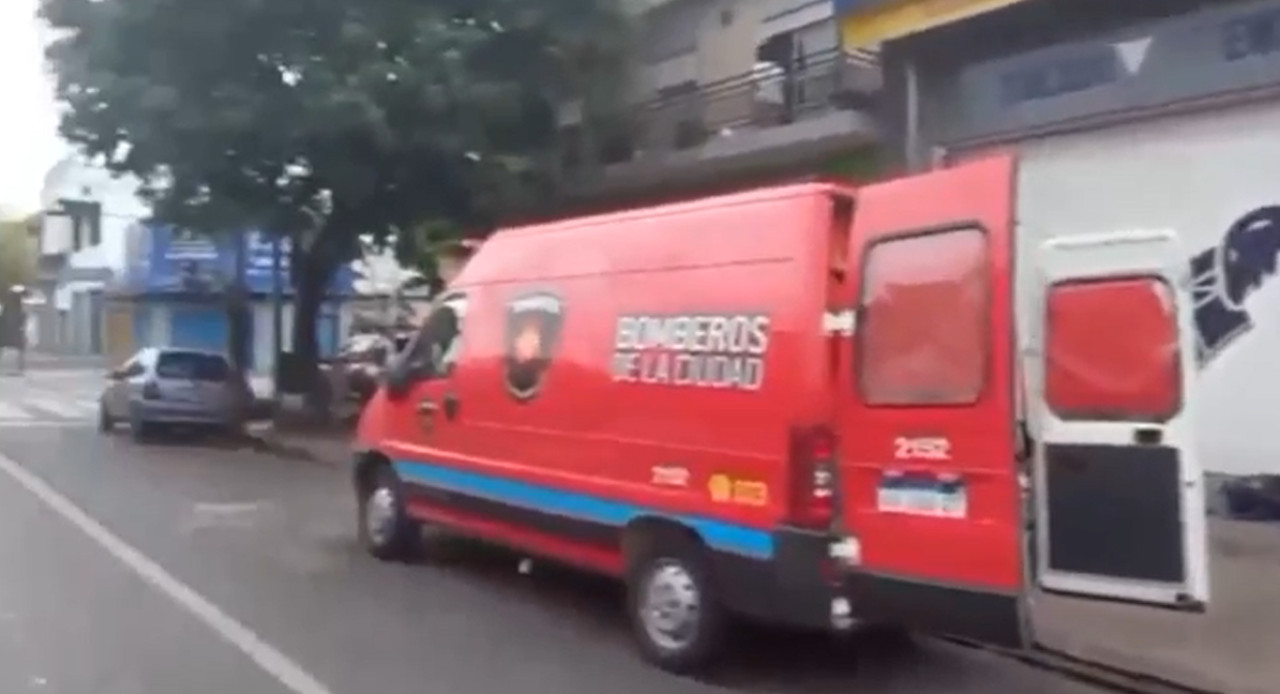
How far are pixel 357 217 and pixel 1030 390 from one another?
699 inches

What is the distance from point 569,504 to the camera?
30.2 ft

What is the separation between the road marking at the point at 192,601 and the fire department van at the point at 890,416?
1.72m

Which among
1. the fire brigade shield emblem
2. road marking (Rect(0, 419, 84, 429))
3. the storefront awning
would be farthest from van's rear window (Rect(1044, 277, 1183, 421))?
road marking (Rect(0, 419, 84, 429))

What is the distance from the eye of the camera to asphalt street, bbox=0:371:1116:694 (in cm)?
800

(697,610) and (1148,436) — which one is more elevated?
(1148,436)

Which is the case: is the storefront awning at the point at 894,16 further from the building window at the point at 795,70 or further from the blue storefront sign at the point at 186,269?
the blue storefront sign at the point at 186,269

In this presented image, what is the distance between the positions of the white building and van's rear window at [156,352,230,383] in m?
33.0

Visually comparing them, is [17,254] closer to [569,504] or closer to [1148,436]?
[569,504]

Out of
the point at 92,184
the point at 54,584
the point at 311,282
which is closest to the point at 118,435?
the point at 311,282

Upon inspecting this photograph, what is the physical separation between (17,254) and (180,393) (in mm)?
69316

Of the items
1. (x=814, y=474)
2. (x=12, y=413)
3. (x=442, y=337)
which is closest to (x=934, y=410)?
(x=814, y=474)

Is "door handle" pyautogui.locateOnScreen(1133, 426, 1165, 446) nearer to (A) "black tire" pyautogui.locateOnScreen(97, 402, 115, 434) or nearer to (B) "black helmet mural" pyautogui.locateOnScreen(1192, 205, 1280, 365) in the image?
(B) "black helmet mural" pyautogui.locateOnScreen(1192, 205, 1280, 365)

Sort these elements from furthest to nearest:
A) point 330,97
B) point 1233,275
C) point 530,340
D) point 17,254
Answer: point 17,254 < point 330,97 < point 1233,275 < point 530,340

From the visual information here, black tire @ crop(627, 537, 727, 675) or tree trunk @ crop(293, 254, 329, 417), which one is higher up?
tree trunk @ crop(293, 254, 329, 417)
